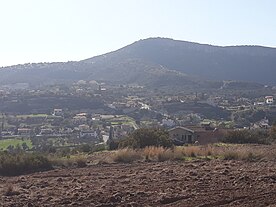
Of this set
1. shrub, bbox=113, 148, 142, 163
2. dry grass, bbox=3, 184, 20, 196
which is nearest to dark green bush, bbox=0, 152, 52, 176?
shrub, bbox=113, 148, 142, 163

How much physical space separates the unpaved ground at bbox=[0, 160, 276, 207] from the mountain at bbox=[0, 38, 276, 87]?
10251 cm

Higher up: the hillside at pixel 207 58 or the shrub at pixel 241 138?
the hillside at pixel 207 58

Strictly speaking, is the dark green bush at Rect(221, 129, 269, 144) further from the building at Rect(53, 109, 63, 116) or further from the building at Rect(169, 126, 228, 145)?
the building at Rect(53, 109, 63, 116)

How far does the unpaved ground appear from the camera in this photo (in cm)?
1198

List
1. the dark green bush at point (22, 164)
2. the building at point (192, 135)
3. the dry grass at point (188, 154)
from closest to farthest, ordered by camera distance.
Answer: the dark green bush at point (22, 164) < the dry grass at point (188, 154) < the building at point (192, 135)

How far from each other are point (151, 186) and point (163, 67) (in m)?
135

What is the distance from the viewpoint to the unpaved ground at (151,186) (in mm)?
11984

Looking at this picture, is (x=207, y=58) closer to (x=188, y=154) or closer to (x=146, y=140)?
(x=146, y=140)

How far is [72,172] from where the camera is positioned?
1877 centimetres

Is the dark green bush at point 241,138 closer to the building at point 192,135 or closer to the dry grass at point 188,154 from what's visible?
the building at point 192,135

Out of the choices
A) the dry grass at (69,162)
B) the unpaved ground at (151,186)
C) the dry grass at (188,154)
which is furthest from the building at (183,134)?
the unpaved ground at (151,186)

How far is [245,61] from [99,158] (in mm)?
136303

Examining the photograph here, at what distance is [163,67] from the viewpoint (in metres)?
149

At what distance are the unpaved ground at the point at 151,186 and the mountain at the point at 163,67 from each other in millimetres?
102507
